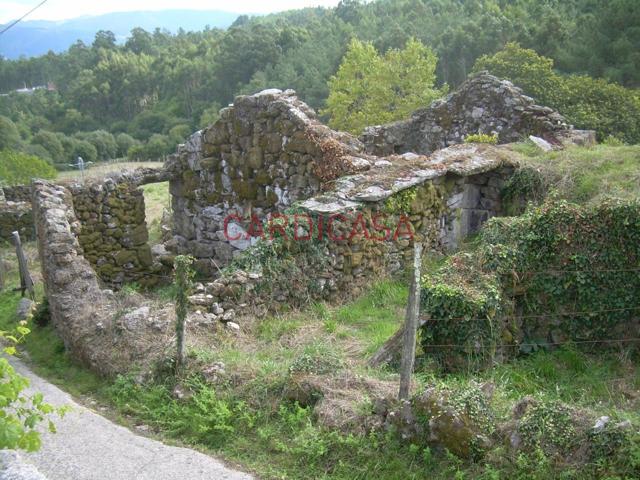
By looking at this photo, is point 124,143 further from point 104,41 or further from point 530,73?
point 530,73

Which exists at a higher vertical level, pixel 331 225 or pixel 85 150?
pixel 331 225

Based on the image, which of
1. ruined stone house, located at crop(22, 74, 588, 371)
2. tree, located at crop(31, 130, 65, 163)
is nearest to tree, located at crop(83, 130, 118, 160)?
tree, located at crop(31, 130, 65, 163)

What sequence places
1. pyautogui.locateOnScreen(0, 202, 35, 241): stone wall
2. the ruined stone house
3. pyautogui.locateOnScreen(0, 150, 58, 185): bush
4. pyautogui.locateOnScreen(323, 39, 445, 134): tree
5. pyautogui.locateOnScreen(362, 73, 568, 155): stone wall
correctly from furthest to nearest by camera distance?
pyautogui.locateOnScreen(323, 39, 445, 134): tree < pyautogui.locateOnScreen(0, 150, 58, 185): bush < pyautogui.locateOnScreen(0, 202, 35, 241): stone wall < pyautogui.locateOnScreen(362, 73, 568, 155): stone wall < the ruined stone house

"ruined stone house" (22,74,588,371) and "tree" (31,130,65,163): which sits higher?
"ruined stone house" (22,74,588,371)

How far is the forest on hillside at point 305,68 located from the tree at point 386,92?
424 centimetres

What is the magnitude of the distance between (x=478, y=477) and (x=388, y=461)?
733mm

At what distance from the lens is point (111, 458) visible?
5688 mm

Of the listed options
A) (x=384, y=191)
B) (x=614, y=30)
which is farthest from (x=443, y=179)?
(x=614, y=30)

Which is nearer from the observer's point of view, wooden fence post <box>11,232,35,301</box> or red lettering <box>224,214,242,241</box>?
wooden fence post <box>11,232,35,301</box>

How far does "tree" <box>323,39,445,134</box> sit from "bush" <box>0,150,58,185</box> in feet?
61.6

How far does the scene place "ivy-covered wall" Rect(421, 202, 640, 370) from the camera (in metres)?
7.46

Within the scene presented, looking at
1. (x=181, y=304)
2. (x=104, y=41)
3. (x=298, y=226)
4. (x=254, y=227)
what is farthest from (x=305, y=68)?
(x=104, y=41)

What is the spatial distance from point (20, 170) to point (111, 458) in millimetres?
21713

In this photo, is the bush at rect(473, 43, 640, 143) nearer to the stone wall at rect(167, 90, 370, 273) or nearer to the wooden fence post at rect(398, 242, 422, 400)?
the stone wall at rect(167, 90, 370, 273)
